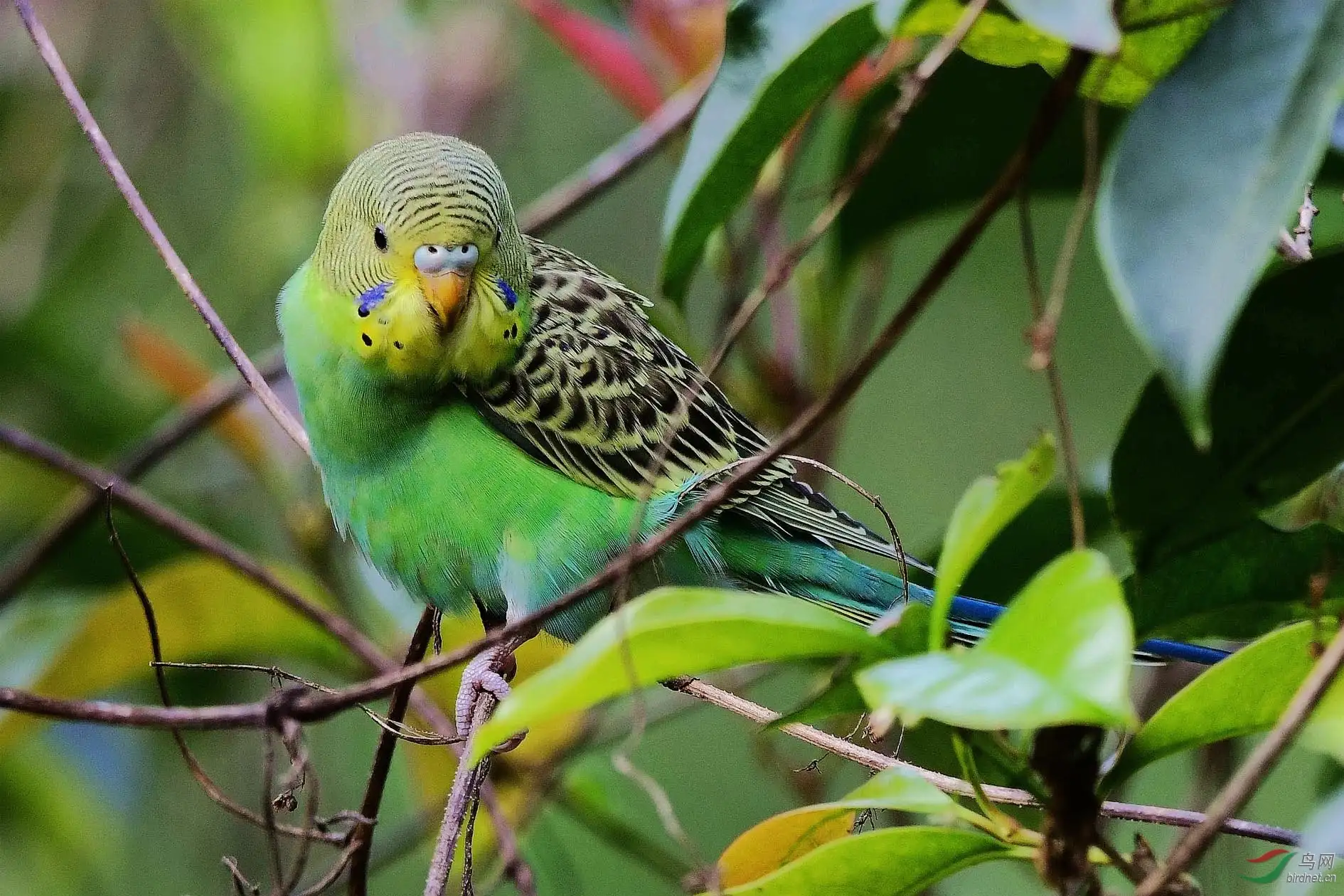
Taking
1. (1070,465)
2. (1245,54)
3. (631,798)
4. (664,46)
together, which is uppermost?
(664,46)

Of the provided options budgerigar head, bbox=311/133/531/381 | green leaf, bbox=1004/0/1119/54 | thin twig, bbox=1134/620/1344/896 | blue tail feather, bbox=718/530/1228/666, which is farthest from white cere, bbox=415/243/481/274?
thin twig, bbox=1134/620/1344/896

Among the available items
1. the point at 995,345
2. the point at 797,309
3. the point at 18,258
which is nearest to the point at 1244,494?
the point at 797,309

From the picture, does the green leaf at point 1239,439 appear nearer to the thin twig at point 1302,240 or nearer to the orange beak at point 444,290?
the thin twig at point 1302,240

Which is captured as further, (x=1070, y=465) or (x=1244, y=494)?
(x=1244, y=494)

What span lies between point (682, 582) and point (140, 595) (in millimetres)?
729

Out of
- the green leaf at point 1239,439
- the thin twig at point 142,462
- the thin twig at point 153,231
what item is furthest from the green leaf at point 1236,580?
the thin twig at point 142,462

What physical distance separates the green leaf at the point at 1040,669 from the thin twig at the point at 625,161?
1.00 meters

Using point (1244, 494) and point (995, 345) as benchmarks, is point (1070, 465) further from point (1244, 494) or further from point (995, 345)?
point (995, 345)

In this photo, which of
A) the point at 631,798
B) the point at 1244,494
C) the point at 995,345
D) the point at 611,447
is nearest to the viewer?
the point at 1244,494

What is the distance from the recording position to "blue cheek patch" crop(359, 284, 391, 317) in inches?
56.2

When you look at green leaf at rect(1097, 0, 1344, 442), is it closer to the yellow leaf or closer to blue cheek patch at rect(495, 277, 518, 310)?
the yellow leaf

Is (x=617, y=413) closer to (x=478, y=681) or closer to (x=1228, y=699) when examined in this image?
(x=478, y=681)

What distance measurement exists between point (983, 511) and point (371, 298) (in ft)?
2.75

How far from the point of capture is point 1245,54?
34.9 inches
